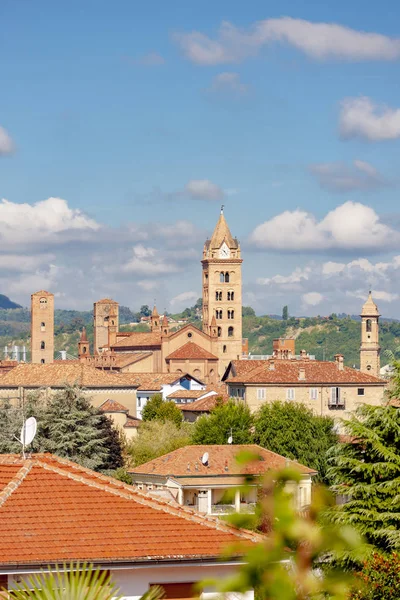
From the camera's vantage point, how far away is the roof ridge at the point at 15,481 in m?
11.0

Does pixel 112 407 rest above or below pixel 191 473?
above

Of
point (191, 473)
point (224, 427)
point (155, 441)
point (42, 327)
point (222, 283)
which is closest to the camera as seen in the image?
point (191, 473)

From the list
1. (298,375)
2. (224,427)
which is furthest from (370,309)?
(224,427)

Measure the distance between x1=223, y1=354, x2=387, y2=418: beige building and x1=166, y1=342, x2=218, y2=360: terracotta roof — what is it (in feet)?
121

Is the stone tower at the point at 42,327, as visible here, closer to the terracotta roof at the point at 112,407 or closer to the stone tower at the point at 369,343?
the stone tower at the point at 369,343

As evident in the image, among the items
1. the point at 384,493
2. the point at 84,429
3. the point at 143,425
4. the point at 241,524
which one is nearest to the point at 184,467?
the point at 84,429

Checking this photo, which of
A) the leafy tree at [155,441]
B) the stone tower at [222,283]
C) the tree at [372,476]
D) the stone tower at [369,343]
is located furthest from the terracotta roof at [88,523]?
the stone tower at [369,343]

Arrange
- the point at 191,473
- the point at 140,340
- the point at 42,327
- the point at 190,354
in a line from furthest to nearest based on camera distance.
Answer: the point at 42,327
the point at 140,340
the point at 190,354
the point at 191,473

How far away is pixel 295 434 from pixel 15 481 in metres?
64.9

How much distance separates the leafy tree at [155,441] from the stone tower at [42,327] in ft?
318

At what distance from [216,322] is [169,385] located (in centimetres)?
4357

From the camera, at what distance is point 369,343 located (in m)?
175

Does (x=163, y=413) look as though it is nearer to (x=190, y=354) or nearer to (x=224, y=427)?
(x=224, y=427)

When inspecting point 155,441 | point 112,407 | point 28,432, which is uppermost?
A: point 28,432
